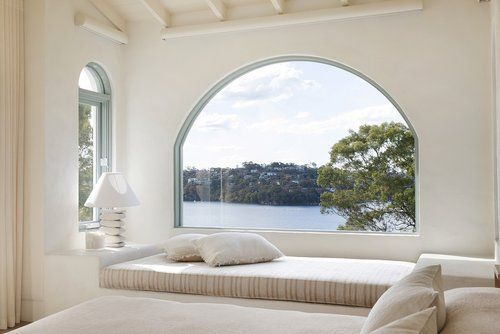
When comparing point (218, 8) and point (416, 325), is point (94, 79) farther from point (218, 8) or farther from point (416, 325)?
point (416, 325)

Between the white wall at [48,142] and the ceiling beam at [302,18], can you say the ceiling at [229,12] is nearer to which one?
the ceiling beam at [302,18]

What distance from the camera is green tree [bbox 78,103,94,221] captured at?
522 centimetres

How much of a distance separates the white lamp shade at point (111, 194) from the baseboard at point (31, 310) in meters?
0.92

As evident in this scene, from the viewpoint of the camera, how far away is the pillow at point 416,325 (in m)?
1.45

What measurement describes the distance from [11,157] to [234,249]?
196 centimetres

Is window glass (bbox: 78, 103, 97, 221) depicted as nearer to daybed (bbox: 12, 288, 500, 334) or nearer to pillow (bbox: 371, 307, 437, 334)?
daybed (bbox: 12, 288, 500, 334)

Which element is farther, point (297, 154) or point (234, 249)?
point (297, 154)

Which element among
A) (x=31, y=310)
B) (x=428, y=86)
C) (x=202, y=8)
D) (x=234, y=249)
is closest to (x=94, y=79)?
(x=202, y=8)

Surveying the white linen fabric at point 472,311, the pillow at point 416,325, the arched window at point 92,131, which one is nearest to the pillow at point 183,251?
the arched window at point 92,131

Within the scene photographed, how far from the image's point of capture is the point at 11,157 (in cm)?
441

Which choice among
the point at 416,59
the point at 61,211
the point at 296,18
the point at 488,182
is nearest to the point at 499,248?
the point at 488,182

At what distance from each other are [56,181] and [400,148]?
3.03 meters

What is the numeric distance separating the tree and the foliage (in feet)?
0.66

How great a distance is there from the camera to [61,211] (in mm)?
4715
